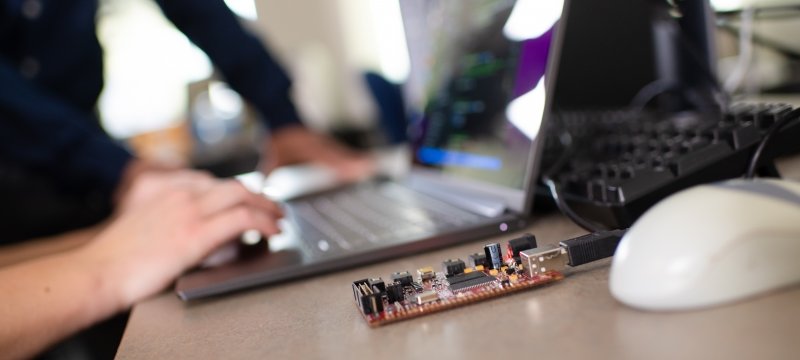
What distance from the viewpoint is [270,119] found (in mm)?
1645

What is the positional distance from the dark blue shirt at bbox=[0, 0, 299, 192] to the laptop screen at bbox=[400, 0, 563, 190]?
22.5 inches

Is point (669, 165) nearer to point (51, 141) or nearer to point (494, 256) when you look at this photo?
point (494, 256)

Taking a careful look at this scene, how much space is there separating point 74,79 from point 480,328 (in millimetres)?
1385

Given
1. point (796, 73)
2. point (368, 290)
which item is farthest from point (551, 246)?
point (796, 73)

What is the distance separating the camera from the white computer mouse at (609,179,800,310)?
336 millimetres

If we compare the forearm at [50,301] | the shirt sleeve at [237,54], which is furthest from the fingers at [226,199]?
the shirt sleeve at [237,54]

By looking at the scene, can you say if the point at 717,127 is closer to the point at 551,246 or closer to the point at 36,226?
the point at 551,246

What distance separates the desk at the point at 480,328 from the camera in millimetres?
314

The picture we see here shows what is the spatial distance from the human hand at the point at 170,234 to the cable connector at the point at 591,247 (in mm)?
360

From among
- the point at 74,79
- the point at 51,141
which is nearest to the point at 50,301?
the point at 51,141

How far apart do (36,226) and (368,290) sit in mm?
1212

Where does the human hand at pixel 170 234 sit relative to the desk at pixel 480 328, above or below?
above

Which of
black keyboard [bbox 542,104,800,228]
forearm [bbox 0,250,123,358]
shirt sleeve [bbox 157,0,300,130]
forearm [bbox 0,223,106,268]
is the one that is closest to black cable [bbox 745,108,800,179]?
black keyboard [bbox 542,104,800,228]

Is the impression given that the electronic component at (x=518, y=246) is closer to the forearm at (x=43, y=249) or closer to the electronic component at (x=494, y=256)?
the electronic component at (x=494, y=256)
